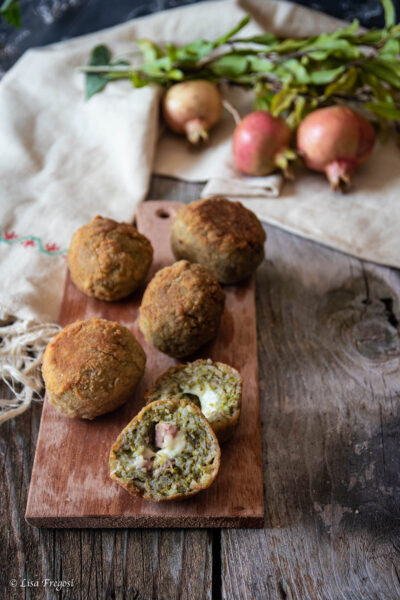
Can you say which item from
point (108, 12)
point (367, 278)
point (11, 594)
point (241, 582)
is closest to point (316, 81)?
point (367, 278)

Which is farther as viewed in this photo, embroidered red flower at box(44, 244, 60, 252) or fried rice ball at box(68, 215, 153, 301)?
embroidered red flower at box(44, 244, 60, 252)

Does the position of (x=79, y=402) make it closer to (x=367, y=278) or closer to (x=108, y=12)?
(x=367, y=278)

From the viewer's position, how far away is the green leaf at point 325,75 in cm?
307

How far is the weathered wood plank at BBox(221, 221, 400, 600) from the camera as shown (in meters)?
1.86

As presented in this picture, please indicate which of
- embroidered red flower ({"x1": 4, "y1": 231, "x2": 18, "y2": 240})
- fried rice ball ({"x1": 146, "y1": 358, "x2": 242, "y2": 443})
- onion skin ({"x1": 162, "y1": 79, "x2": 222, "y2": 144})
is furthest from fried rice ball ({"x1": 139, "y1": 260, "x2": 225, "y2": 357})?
onion skin ({"x1": 162, "y1": 79, "x2": 222, "y2": 144})

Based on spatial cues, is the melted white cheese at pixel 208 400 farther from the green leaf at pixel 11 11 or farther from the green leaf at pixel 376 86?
the green leaf at pixel 11 11

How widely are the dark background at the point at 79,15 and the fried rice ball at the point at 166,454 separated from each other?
2939 mm

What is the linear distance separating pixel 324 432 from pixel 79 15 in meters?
3.31

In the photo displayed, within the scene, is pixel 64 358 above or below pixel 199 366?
above

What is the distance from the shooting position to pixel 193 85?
10.5ft

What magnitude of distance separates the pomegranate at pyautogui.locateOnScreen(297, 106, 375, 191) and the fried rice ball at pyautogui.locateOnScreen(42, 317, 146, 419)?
4.90 feet

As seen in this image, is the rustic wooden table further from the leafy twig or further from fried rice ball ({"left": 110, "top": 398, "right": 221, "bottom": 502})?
the leafy twig

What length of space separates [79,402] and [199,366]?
0.44 meters

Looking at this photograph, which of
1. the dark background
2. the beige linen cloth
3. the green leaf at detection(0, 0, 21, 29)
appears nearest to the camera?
the beige linen cloth
